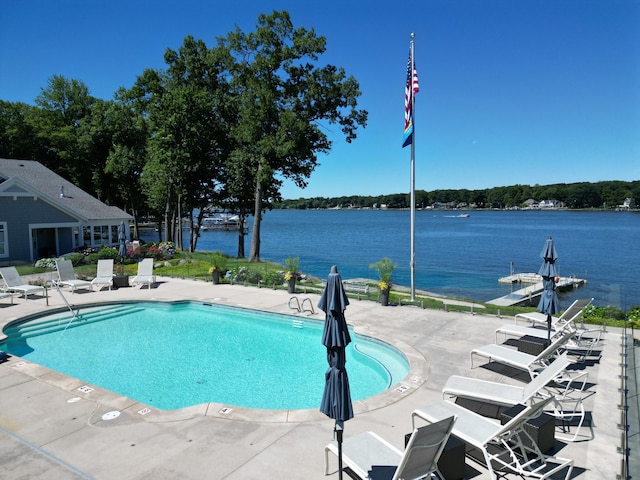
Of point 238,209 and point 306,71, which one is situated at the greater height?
point 306,71

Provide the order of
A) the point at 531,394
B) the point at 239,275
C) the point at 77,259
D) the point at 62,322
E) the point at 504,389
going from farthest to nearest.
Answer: the point at 77,259
the point at 239,275
the point at 62,322
the point at 504,389
the point at 531,394

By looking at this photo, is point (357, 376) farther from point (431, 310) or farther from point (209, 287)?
point (209, 287)

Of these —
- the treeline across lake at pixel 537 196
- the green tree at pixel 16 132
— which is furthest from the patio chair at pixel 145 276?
the treeline across lake at pixel 537 196

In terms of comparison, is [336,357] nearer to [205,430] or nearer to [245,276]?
[205,430]

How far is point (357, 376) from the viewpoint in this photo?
9.55m

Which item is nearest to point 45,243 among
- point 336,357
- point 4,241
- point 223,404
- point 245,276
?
point 4,241

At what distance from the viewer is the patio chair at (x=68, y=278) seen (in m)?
17.2

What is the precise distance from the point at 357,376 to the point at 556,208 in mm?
179040

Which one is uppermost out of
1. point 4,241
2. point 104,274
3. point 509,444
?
point 4,241

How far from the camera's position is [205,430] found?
20.0 feet

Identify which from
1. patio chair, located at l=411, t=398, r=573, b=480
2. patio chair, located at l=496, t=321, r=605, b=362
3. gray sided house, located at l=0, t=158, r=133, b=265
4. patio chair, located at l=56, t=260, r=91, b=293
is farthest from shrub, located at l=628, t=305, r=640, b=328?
gray sided house, located at l=0, t=158, r=133, b=265

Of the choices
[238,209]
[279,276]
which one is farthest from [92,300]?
[238,209]

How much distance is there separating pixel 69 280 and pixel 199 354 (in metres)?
10.1

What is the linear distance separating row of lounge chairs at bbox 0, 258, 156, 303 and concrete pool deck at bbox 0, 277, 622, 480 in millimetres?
8219
